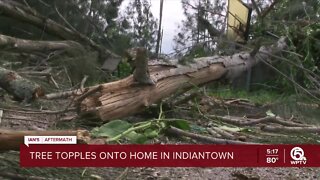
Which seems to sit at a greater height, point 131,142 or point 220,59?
point 220,59

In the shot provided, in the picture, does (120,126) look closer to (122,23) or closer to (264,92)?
(264,92)

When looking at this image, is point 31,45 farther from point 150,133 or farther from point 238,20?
point 150,133

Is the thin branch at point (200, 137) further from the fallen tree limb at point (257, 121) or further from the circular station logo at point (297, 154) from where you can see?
the fallen tree limb at point (257, 121)

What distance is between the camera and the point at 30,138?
6.81 ft

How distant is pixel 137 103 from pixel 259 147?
1.18 meters

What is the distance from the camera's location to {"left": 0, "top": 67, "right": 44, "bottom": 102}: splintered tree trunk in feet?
11.5

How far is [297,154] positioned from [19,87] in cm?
208

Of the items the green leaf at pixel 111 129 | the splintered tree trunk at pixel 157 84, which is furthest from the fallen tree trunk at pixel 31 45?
the green leaf at pixel 111 129

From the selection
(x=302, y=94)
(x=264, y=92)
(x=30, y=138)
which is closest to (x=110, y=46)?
(x=264, y=92)

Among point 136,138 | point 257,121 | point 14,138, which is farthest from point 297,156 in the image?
point 14,138

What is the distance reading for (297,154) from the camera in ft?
8.33

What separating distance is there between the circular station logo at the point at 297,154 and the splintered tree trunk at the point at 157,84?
4.19ft

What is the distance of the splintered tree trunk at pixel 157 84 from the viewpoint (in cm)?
323

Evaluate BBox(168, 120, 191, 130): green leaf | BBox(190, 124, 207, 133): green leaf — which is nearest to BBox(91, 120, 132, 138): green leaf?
BBox(168, 120, 191, 130): green leaf
